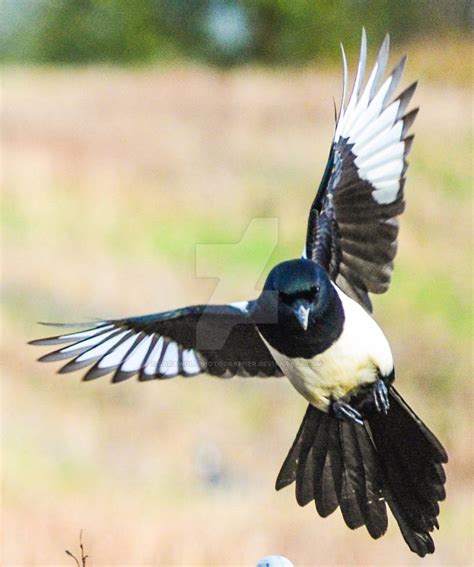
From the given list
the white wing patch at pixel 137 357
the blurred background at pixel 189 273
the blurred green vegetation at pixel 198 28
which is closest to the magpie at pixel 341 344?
the white wing patch at pixel 137 357

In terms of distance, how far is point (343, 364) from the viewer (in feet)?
10.8

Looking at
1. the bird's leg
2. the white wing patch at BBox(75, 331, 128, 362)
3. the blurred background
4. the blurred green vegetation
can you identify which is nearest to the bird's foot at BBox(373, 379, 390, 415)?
the bird's leg

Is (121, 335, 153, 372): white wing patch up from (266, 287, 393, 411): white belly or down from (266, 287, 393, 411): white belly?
down

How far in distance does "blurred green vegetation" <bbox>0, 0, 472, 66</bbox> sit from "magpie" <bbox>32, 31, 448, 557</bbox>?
1106cm

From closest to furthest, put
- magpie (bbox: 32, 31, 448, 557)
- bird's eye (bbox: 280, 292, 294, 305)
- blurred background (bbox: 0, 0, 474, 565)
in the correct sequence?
bird's eye (bbox: 280, 292, 294, 305) < magpie (bbox: 32, 31, 448, 557) < blurred background (bbox: 0, 0, 474, 565)

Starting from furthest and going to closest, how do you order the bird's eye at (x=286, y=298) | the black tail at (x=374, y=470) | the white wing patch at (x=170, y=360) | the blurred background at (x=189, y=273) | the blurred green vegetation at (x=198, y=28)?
the blurred green vegetation at (x=198, y=28)
the blurred background at (x=189, y=273)
the white wing patch at (x=170, y=360)
the black tail at (x=374, y=470)
the bird's eye at (x=286, y=298)

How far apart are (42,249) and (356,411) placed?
644 cm

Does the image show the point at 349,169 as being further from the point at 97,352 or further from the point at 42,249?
the point at 42,249

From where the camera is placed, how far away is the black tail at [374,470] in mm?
3443

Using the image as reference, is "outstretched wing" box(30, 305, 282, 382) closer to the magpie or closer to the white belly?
the magpie

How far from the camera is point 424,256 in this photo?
9.25 metres

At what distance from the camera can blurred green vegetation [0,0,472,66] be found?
15172mm

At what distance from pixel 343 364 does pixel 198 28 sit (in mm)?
13181

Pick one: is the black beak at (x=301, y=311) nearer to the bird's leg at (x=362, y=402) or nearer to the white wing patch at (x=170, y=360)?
the bird's leg at (x=362, y=402)
